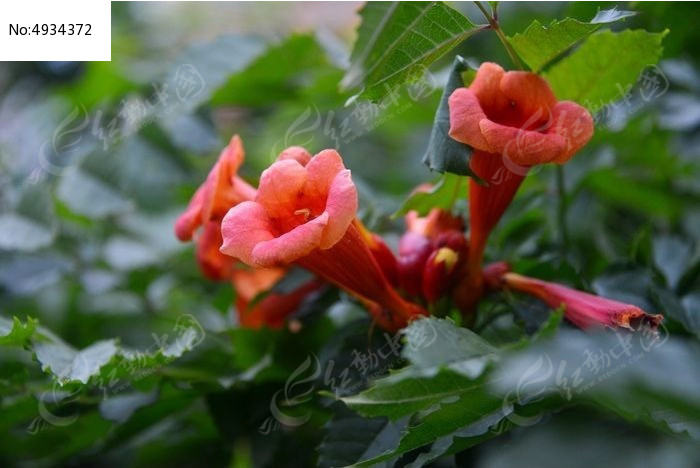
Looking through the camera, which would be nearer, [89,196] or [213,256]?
[213,256]

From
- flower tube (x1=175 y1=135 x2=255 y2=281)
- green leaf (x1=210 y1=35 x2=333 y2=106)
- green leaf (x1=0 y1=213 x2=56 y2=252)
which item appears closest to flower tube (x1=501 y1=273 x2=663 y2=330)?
flower tube (x1=175 y1=135 x2=255 y2=281)

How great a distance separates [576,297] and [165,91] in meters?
0.92

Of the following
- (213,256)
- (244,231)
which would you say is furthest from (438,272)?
(213,256)

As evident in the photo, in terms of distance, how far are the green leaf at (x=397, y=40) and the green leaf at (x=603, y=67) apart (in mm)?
194

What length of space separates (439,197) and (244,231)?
10.7 inches

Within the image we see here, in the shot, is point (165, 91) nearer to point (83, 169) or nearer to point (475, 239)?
point (83, 169)

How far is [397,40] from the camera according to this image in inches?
30.5

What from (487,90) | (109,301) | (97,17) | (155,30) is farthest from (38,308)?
(155,30)

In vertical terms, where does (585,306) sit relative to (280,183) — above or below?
below

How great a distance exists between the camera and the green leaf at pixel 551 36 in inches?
30.4

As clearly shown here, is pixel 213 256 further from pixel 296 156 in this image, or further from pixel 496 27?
pixel 496 27

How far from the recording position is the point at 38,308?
1455mm

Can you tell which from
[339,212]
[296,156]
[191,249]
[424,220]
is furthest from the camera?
[191,249]

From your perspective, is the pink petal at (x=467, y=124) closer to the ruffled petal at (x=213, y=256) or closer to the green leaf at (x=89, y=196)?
the ruffled petal at (x=213, y=256)
